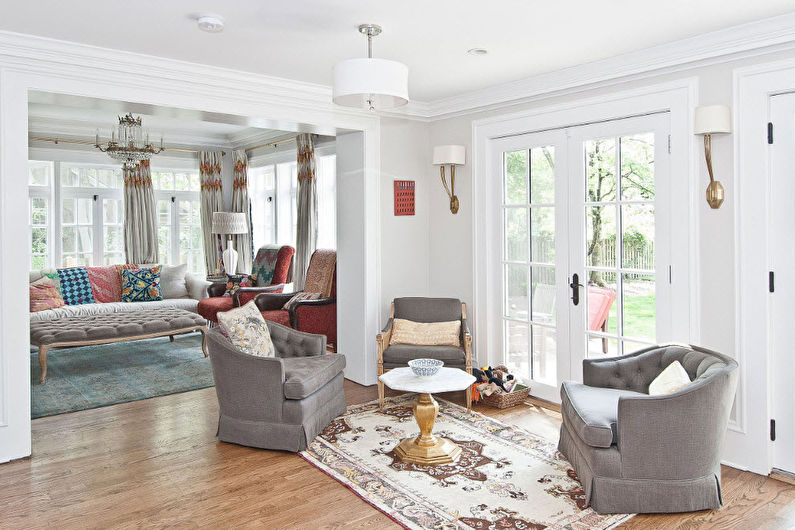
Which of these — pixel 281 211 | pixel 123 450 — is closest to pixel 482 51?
pixel 123 450

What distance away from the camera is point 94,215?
7922 mm

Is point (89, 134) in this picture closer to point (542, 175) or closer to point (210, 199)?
point (210, 199)

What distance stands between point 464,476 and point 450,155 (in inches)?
109

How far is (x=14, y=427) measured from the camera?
354 cm

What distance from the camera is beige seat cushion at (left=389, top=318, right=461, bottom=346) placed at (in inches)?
186

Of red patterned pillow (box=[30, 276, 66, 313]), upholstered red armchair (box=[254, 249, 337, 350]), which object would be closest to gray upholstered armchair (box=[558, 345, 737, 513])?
upholstered red armchair (box=[254, 249, 337, 350])

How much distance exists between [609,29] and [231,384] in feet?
10.1

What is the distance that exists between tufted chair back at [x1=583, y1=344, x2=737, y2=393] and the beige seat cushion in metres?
1.31

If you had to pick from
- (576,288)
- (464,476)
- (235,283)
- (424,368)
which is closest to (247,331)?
(424,368)

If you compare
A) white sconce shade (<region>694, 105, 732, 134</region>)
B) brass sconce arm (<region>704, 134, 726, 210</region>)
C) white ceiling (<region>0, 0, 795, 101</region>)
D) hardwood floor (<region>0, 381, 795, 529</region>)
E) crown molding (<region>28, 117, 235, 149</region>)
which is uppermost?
crown molding (<region>28, 117, 235, 149</region>)

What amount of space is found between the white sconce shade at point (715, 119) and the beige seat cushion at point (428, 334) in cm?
227

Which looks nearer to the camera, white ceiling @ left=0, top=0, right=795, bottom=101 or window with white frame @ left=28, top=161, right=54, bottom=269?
white ceiling @ left=0, top=0, right=795, bottom=101

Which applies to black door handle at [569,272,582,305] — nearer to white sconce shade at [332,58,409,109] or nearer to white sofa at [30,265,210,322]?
white sconce shade at [332,58,409,109]

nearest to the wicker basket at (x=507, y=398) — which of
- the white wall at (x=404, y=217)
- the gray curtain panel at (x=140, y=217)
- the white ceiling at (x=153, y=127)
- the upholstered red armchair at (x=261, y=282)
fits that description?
A: the white wall at (x=404, y=217)
